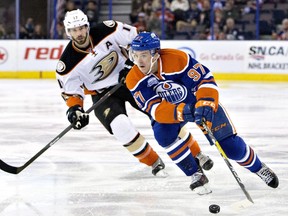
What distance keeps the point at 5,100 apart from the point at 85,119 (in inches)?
172

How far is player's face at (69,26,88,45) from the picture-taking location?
4262mm

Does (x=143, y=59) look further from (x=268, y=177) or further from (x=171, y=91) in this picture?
(x=268, y=177)

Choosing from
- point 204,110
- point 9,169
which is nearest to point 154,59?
point 204,110

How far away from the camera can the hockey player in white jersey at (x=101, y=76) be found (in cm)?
429

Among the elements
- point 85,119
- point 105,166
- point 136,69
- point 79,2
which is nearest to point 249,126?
point 105,166

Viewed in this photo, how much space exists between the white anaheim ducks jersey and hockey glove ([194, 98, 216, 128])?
1.11 m

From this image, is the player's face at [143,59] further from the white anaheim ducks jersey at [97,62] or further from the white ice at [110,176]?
the white anaheim ducks jersey at [97,62]

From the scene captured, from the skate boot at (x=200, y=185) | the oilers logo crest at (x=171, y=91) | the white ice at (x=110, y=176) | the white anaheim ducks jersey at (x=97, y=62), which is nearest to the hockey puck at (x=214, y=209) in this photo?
the white ice at (x=110, y=176)

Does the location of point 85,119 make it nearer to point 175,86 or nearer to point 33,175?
point 33,175

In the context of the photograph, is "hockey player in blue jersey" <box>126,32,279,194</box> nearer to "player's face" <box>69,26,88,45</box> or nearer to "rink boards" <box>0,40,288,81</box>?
"player's face" <box>69,26,88,45</box>

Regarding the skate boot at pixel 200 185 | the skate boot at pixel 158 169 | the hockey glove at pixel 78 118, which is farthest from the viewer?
the skate boot at pixel 158 169

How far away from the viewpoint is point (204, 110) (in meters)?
3.43

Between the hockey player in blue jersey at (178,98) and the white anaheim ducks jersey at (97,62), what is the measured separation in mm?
811

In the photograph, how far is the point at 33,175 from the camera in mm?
4352
